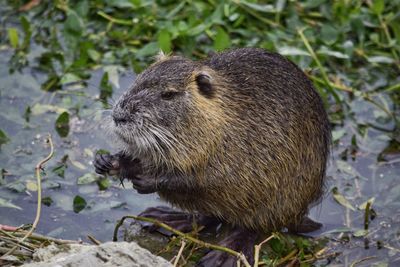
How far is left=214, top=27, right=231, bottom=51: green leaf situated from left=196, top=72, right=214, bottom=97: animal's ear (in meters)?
1.57

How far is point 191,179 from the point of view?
471cm

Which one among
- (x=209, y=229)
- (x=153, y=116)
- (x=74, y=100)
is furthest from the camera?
(x=74, y=100)

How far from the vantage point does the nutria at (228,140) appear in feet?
15.3

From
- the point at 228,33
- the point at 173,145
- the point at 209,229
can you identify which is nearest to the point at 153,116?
the point at 173,145

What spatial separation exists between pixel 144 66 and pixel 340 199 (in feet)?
6.12

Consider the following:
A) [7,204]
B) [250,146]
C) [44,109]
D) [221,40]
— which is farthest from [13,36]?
[250,146]

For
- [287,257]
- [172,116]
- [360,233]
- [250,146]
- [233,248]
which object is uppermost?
[172,116]

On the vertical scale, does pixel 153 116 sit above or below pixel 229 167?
above

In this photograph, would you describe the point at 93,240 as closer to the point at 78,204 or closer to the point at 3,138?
the point at 78,204

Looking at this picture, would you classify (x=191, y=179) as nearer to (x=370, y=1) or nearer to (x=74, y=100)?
(x=74, y=100)

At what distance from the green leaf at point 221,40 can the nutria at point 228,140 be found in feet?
4.26

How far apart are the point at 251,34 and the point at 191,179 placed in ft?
7.61

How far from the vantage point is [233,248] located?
15.7ft

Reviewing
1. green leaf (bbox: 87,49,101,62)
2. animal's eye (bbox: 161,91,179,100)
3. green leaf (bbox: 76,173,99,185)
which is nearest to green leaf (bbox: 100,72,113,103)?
green leaf (bbox: 87,49,101,62)
